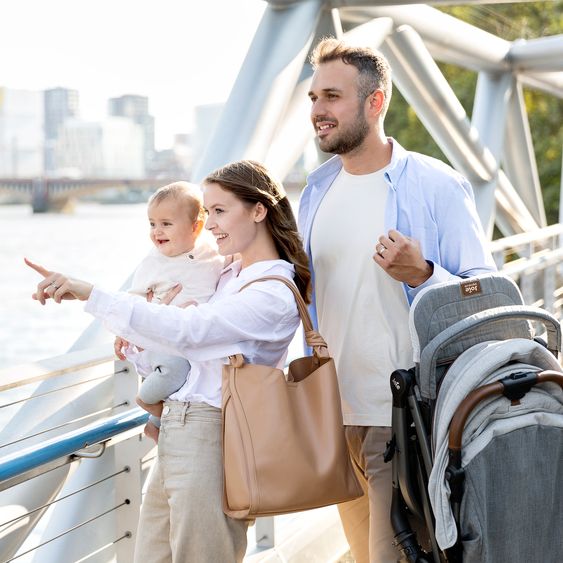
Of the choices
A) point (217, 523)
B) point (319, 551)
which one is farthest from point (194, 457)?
point (319, 551)

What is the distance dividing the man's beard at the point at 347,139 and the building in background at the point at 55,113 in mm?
51310

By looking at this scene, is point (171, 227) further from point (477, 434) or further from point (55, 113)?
point (55, 113)

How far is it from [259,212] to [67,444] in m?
0.61

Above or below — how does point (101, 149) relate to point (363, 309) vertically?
below

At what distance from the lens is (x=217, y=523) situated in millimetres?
1835

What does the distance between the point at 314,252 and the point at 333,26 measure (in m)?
2.08

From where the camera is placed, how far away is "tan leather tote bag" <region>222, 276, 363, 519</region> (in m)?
1.79

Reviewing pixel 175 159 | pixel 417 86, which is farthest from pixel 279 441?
pixel 175 159

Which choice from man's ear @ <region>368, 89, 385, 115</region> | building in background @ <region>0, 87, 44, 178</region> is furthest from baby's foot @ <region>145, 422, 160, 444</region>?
building in background @ <region>0, 87, 44, 178</region>

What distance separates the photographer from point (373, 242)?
2.19m

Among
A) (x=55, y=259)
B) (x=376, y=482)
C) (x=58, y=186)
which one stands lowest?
(x=55, y=259)

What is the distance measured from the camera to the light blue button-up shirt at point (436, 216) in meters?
2.17

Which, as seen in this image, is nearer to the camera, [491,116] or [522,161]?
[491,116]

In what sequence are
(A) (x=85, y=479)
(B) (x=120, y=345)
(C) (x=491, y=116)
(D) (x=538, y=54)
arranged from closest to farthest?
(B) (x=120, y=345) < (A) (x=85, y=479) < (D) (x=538, y=54) < (C) (x=491, y=116)
